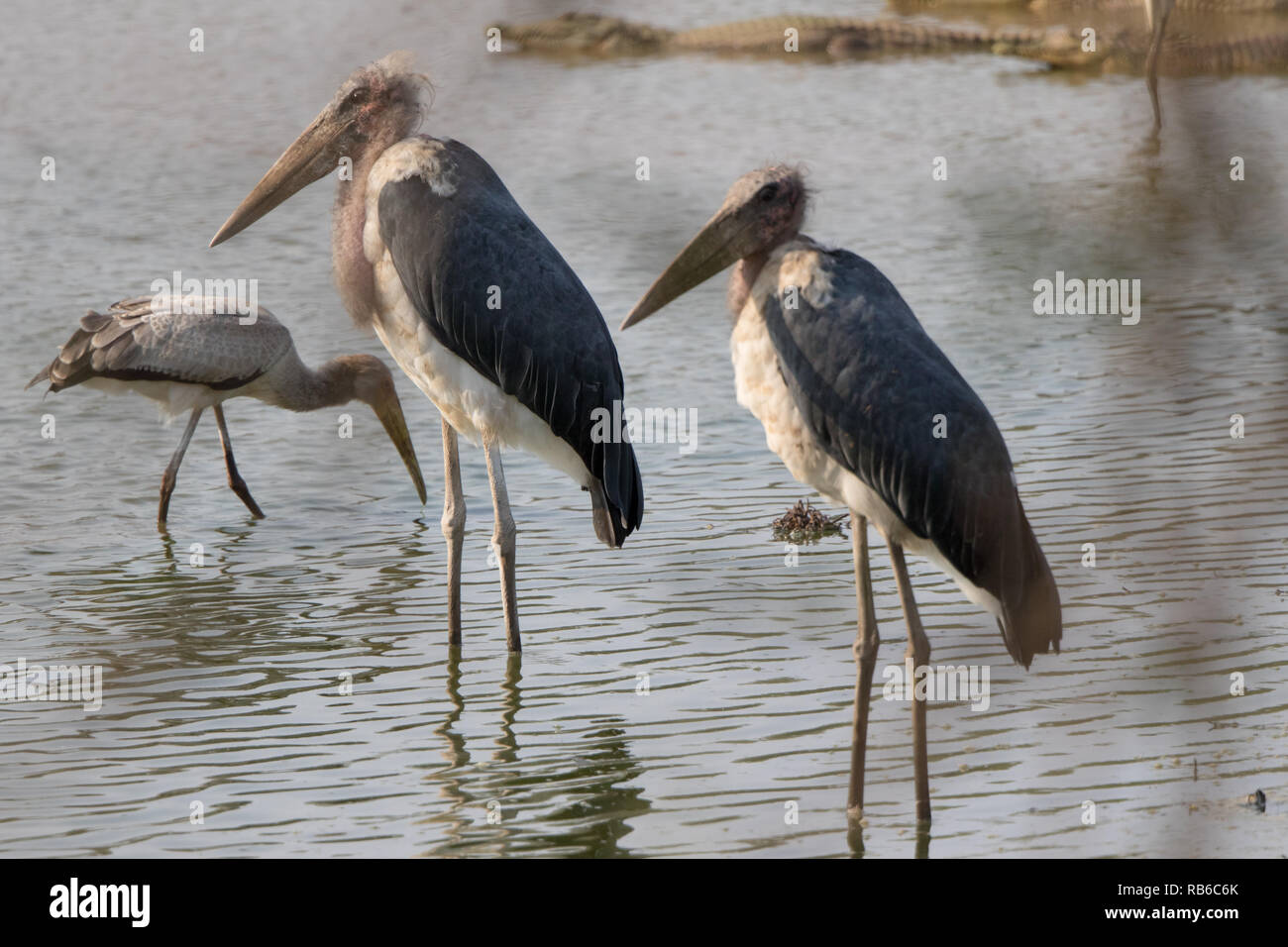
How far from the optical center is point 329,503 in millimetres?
8047

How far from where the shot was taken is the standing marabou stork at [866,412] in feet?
13.1

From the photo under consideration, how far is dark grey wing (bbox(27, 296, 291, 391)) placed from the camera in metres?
8.00

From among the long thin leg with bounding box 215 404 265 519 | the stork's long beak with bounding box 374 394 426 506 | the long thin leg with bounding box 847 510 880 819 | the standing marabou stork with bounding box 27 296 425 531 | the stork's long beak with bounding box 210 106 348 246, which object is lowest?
the long thin leg with bounding box 847 510 880 819

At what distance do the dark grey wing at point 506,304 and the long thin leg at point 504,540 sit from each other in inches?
13.1

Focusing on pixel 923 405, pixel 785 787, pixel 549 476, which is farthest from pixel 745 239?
pixel 549 476

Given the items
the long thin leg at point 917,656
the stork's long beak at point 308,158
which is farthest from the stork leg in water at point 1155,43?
the stork's long beak at point 308,158

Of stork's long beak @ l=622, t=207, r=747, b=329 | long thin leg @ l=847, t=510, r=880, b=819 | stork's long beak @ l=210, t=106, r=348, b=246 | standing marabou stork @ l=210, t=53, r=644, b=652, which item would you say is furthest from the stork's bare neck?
long thin leg @ l=847, t=510, r=880, b=819

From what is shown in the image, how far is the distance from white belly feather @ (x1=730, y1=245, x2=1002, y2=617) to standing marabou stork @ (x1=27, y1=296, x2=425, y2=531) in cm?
386

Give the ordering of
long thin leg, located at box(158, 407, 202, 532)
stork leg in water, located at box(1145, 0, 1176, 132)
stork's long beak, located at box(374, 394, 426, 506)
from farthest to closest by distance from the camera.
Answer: stork's long beak, located at box(374, 394, 426, 506), long thin leg, located at box(158, 407, 202, 532), stork leg in water, located at box(1145, 0, 1176, 132)

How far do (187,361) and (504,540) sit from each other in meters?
2.77

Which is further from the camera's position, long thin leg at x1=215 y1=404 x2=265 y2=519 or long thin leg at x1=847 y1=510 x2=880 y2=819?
long thin leg at x1=215 y1=404 x2=265 y2=519

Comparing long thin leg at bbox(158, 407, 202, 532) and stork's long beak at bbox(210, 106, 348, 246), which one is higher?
stork's long beak at bbox(210, 106, 348, 246)

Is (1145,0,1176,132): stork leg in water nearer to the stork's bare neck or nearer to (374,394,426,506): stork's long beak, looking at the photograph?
the stork's bare neck

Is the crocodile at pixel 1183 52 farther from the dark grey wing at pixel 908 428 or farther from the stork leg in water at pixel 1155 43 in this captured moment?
the dark grey wing at pixel 908 428
